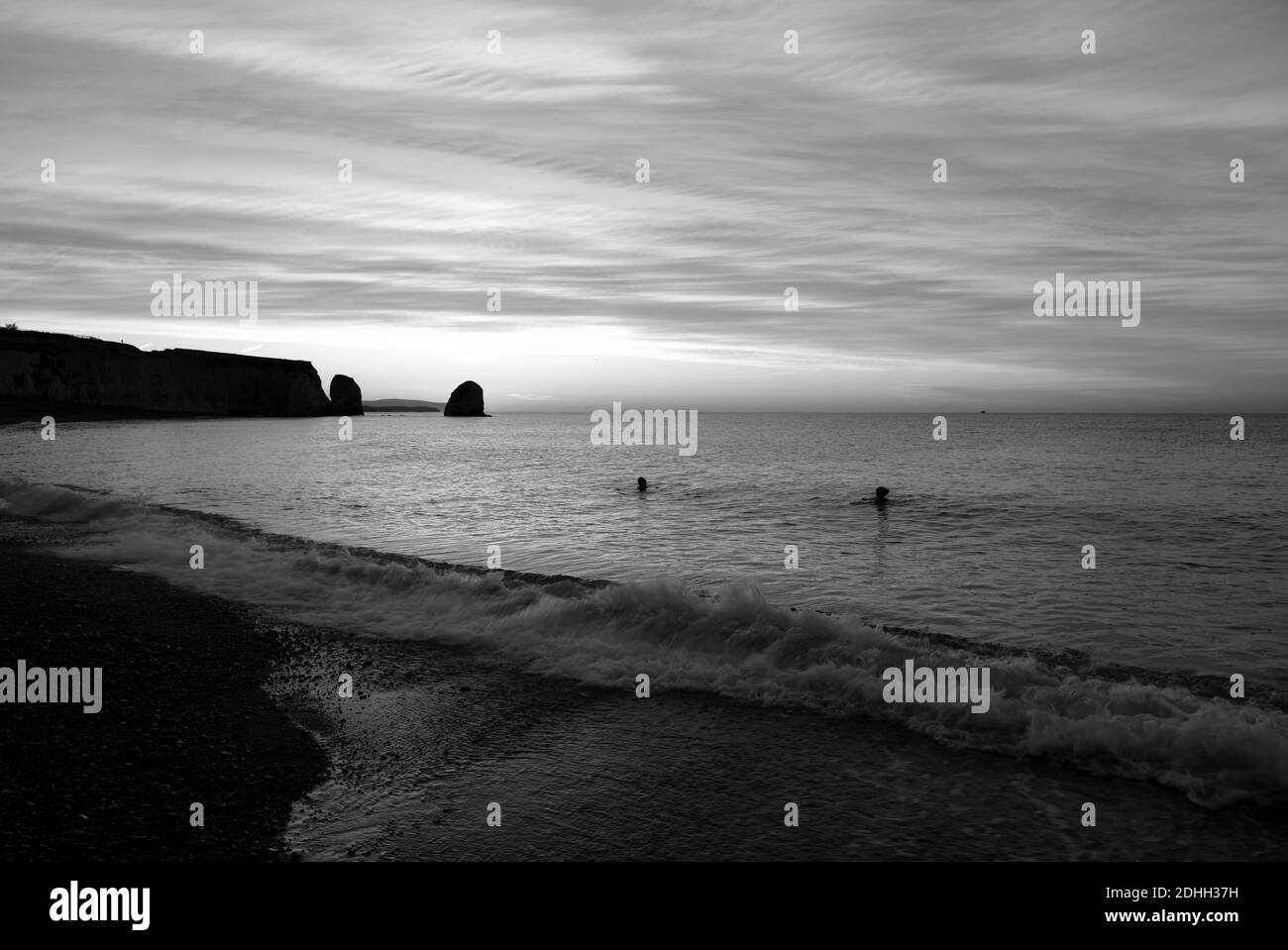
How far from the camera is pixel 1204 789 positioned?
6.62 metres

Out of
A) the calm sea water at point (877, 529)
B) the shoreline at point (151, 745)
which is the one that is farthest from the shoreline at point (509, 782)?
the calm sea water at point (877, 529)

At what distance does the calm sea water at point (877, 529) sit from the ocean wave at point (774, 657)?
201cm

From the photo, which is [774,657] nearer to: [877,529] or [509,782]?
[509,782]

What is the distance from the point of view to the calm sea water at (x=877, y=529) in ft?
43.4

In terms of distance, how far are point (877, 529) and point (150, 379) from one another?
143 meters

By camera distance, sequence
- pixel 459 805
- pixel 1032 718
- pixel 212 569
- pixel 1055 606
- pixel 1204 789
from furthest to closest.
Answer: pixel 212 569
pixel 1055 606
pixel 1032 718
pixel 1204 789
pixel 459 805

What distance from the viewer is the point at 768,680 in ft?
30.4

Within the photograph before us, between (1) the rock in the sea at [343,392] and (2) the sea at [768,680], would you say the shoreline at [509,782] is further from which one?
(1) the rock in the sea at [343,392]

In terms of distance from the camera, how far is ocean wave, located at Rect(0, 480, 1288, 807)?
23.6ft

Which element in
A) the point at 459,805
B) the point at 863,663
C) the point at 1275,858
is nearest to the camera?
the point at 1275,858

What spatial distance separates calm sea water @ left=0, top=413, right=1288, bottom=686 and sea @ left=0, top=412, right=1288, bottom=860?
0.15 metres

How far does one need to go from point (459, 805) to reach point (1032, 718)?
5.58 meters
